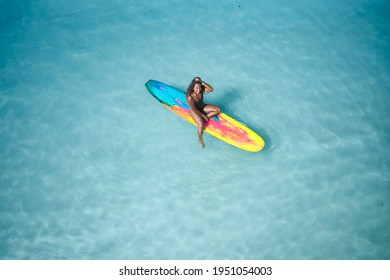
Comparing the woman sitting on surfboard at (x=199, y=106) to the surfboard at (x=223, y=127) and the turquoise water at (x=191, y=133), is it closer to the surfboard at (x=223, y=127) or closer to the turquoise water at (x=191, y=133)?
the surfboard at (x=223, y=127)

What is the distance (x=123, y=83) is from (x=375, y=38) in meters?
7.22

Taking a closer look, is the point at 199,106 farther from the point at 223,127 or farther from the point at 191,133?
the point at 191,133

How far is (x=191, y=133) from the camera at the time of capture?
6.34 metres

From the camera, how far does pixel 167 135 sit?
636cm

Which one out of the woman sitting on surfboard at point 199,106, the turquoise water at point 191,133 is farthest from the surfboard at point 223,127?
the turquoise water at point 191,133

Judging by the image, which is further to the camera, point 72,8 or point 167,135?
point 72,8

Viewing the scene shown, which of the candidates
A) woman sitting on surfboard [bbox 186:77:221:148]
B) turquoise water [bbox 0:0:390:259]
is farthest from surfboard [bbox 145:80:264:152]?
turquoise water [bbox 0:0:390:259]

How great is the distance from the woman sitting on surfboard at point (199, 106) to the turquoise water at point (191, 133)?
2.11ft

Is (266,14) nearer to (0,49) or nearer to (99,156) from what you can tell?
(99,156)

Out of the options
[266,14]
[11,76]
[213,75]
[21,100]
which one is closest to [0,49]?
[11,76]

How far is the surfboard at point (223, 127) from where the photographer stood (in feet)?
19.2

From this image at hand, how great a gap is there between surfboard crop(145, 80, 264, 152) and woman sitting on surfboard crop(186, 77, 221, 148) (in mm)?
211

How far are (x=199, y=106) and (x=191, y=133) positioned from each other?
881 millimetres

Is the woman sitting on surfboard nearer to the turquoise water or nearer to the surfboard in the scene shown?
the surfboard
